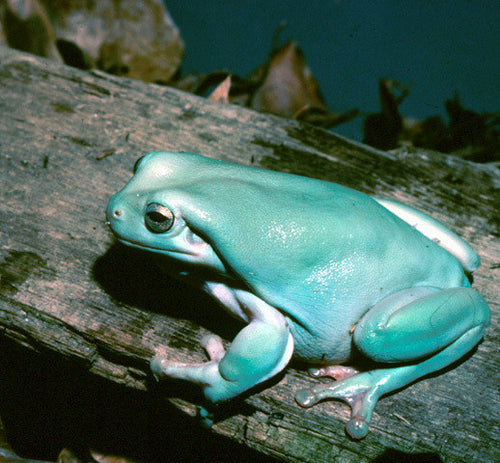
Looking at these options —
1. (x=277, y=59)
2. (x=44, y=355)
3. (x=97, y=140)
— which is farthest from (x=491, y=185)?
(x=44, y=355)

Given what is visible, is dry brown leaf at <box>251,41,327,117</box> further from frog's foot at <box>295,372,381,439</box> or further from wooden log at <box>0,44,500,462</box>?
frog's foot at <box>295,372,381,439</box>

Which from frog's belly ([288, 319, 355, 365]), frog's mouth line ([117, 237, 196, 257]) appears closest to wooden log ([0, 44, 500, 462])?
frog's belly ([288, 319, 355, 365])

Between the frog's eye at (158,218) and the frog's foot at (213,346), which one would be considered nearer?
the frog's eye at (158,218)

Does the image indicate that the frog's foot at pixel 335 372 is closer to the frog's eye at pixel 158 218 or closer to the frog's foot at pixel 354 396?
the frog's foot at pixel 354 396

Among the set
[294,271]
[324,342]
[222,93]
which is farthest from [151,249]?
[222,93]

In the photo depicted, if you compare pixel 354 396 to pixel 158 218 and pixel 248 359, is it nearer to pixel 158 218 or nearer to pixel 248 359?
pixel 248 359

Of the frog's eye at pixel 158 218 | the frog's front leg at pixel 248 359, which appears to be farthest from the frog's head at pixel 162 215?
the frog's front leg at pixel 248 359

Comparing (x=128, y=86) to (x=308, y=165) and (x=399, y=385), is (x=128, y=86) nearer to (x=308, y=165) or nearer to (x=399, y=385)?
(x=308, y=165)
